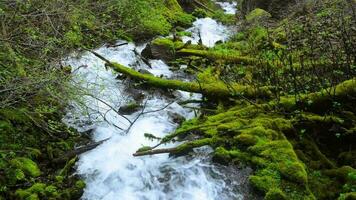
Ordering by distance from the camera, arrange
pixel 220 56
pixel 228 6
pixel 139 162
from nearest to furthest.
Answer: pixel 139 162 → pixel 220 56 → pixel 228 6

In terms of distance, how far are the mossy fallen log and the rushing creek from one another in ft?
6.03

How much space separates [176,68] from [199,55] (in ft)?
2.99

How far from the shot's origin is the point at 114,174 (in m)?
6.62

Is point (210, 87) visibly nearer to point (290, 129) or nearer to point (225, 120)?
point (225, 120)

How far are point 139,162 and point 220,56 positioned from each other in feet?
16.9

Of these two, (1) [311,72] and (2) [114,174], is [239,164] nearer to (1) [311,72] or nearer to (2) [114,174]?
(2) [114,174]

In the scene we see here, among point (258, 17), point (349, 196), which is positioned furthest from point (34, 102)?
point (258, 17)

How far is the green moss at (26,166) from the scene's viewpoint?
633 centimetres

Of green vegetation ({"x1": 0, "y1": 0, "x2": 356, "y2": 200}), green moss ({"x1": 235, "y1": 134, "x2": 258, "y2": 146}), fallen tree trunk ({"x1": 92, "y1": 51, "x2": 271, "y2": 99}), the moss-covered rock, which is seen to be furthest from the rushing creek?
Answer: the moss-covered rock

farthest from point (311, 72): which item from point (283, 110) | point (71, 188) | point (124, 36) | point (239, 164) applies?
point (124, 36)

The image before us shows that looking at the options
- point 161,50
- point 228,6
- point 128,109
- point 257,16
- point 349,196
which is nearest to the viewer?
point 349,196

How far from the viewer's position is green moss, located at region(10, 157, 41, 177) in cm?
633

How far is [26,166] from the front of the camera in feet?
21.1

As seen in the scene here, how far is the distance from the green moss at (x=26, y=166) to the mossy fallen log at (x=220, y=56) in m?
5.57
